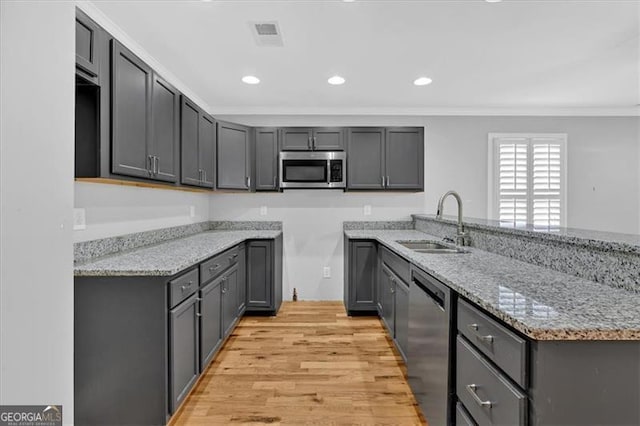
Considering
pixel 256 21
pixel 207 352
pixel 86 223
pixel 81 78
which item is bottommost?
pixel 207 352

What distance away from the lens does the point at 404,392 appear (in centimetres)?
229

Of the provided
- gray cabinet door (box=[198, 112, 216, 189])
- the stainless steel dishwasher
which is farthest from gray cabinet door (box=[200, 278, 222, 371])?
the stainless steel dishwasher

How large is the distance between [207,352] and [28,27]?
7.29ft

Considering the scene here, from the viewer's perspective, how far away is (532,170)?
446cm

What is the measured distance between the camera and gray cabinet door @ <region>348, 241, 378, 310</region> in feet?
12.0

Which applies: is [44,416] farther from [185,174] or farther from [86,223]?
[185,174]

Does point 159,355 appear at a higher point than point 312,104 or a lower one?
lower

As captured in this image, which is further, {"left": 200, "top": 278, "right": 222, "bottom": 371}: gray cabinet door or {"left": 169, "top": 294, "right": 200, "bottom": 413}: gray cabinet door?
{"left": 200, "top": 278, "right": 222, "bottom": 371}: gray cabinet door

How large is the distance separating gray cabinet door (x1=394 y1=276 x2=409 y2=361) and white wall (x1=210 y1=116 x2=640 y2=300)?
68.6 inches

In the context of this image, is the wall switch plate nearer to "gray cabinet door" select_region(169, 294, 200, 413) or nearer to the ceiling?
"gray cabinet door" select_region(169, 294, 200, 413)

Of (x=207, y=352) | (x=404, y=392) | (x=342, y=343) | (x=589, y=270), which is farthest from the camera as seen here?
(x=342, y=343)

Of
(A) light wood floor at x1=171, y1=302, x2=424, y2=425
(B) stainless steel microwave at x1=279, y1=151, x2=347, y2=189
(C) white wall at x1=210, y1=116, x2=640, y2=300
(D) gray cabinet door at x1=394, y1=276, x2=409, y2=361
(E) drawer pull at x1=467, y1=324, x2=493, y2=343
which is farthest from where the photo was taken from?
(C) white wall at x1=210, y1=116, x2=640, y2=300

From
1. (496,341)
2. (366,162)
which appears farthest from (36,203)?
(366,162)

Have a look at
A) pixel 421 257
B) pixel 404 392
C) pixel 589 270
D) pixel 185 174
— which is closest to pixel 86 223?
pixel 185 174
